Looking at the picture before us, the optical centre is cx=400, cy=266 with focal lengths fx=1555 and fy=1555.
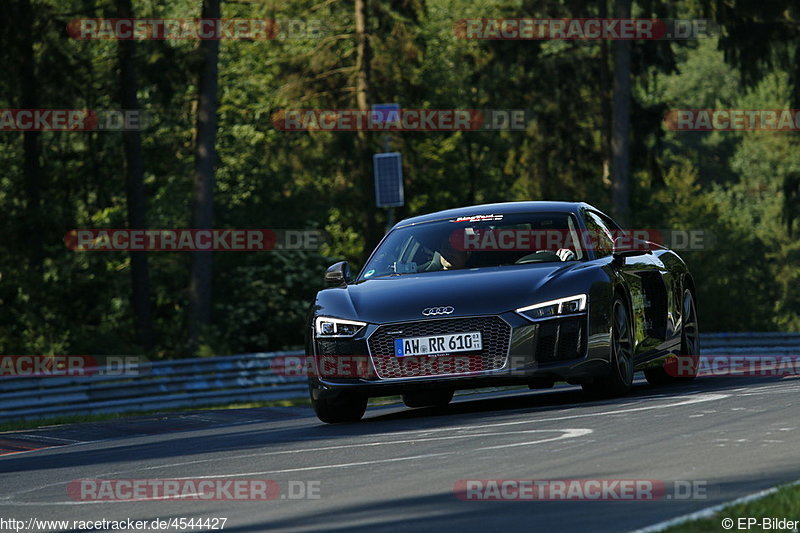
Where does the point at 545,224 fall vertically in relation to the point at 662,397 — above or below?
above

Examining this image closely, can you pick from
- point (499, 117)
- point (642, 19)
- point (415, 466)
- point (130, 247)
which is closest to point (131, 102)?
point (130, 247)

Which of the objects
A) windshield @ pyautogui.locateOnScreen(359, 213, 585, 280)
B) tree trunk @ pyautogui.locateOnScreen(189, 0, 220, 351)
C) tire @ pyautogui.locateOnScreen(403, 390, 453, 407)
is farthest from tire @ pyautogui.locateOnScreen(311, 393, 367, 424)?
tree trunk @ pyautogui.locateOnScreen(189, 0, 220, 351)

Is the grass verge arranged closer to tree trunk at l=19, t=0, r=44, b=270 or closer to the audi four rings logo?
the audi four rings logo

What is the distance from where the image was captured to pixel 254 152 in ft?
169

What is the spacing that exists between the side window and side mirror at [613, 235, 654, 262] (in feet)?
0.21

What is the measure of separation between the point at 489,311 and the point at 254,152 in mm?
40602

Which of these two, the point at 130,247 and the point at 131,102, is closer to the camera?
the point at 131,102

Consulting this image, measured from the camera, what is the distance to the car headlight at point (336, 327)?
1205 centimetres

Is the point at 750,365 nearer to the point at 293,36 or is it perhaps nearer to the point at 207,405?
the point at 207,405

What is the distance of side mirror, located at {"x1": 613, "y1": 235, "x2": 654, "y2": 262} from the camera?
43.3ft

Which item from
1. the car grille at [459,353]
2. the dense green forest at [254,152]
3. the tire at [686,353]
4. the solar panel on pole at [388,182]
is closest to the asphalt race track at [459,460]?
the car grille at [459,353]

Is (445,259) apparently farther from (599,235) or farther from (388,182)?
(388,182)

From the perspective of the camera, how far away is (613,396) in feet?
42.0

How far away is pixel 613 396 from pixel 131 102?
81.2 ft
